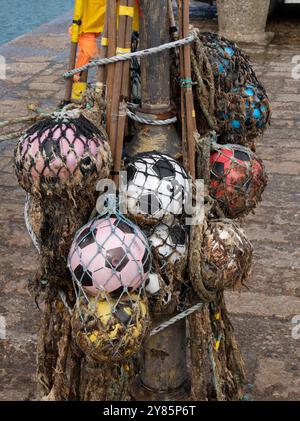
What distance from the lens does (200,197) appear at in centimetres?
270

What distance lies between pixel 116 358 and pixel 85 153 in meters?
0.69

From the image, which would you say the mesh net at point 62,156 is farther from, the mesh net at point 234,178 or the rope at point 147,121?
the mesh net at point 234,178

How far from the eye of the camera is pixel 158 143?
2.75 meters

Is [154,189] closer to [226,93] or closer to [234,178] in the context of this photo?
[234,178]

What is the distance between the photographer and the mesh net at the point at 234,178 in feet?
9.30

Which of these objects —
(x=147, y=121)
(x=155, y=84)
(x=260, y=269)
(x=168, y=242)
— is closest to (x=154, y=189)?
(x=168, y=242)

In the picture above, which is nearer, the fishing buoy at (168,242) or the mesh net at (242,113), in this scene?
the fishing buoy at (168,242)

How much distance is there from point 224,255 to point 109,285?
1.55 ft

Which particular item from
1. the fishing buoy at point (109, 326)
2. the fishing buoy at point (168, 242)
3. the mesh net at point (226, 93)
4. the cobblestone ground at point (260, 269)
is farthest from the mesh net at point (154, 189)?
the cobblestone ground at point (260, 269)

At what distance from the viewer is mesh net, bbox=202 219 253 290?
2.64 metres

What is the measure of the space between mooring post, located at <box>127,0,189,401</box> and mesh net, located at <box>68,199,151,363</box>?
41 cm

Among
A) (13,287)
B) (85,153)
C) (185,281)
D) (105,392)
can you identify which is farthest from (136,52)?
(13,287)

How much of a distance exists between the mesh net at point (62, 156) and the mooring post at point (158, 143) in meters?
0.31
